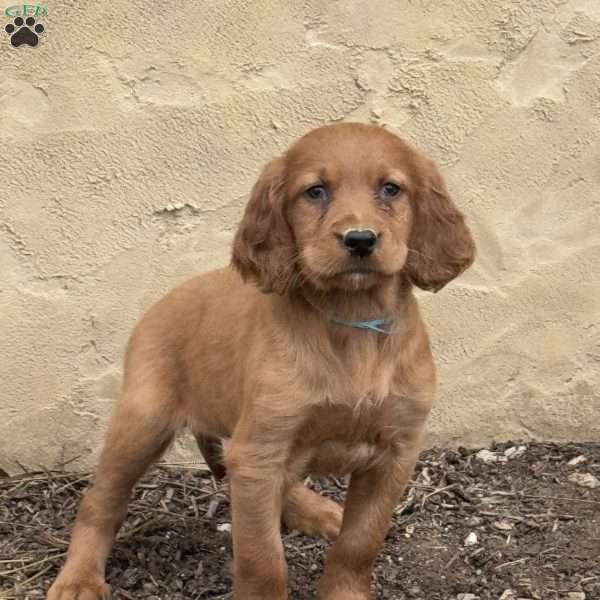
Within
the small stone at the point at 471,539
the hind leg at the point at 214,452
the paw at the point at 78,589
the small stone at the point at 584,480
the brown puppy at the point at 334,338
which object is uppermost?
the brown puppy at the point at 334,338

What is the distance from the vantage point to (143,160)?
518 centimetres

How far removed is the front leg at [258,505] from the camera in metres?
3.67

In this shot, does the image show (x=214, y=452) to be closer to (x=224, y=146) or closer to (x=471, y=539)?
(x=471, y=539)

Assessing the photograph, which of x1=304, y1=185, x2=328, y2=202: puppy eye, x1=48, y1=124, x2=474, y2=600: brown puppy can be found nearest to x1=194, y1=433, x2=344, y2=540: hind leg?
x1=48, y1=124, x2=474, y2=600: brown puppy

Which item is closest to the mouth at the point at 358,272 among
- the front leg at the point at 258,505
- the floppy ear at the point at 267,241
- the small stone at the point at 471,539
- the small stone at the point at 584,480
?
the floppy ear at the point at 267,241

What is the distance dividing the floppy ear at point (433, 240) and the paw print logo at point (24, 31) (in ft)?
6.82

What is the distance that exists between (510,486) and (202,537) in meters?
1.39

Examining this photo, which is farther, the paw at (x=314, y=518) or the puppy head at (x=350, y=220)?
the paw at (x=314, y=518)

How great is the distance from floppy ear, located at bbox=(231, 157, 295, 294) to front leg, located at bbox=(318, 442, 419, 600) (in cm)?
74

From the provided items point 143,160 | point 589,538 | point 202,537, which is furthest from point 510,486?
point 143,160

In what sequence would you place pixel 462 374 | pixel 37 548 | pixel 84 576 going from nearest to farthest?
pixel 84 576
pixel 37 548
pixel 462 374

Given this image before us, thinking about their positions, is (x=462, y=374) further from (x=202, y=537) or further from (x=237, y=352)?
(x=237, y=352)

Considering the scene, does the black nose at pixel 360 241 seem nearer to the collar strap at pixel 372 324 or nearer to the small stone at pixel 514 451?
the collar strap at pixel 372 324

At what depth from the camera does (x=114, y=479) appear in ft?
14.3
